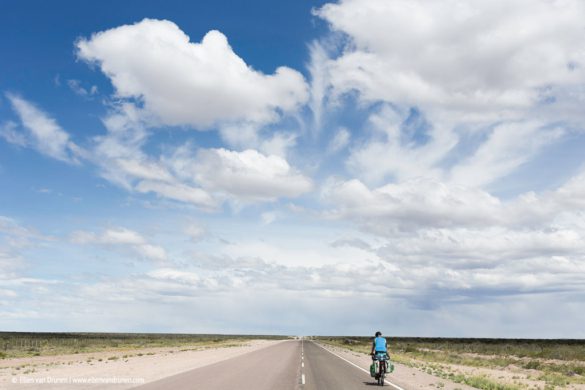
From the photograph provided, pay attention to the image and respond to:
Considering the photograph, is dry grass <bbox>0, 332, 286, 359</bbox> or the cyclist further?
dry grass <bbox>0, 332, 286, 359</bbox>

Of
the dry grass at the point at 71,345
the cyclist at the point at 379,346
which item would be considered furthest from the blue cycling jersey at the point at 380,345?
the dry grass at the point at 71,345

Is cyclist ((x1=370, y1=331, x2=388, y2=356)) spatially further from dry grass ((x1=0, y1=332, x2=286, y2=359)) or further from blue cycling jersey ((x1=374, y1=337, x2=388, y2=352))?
dry grass ((x1=0, y1=332, x2=286, y2=359))

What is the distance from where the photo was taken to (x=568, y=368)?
33656 millimetres

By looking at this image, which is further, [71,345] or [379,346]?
[71,345]

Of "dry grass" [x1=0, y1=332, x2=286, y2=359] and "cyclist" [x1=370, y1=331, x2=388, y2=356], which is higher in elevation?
"cyclist" [x1=370, y1=331, x2=388, y2=356]

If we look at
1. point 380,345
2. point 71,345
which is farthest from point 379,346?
point 71,345

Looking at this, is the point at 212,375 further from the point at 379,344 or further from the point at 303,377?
the point at 379,344

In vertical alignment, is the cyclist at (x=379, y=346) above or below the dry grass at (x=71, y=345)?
above

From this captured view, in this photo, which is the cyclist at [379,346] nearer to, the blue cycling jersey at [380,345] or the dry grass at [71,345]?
the blue cycling jersey at [380,345]

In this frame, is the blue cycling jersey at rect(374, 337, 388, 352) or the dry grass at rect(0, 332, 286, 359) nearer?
the blue cycling jersey at rect(374, 337, 388, 352)

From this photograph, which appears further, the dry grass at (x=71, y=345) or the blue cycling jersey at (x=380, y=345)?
the dry grass at (x=71, y=345)

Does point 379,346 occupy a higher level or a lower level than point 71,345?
higher

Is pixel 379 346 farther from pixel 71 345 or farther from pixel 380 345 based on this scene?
pixel 71 345

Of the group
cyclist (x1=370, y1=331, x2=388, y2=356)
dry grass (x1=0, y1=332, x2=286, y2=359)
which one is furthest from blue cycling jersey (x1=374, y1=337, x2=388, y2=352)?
dry grass (x1=0, y1=332, x2=286, y2=359)
